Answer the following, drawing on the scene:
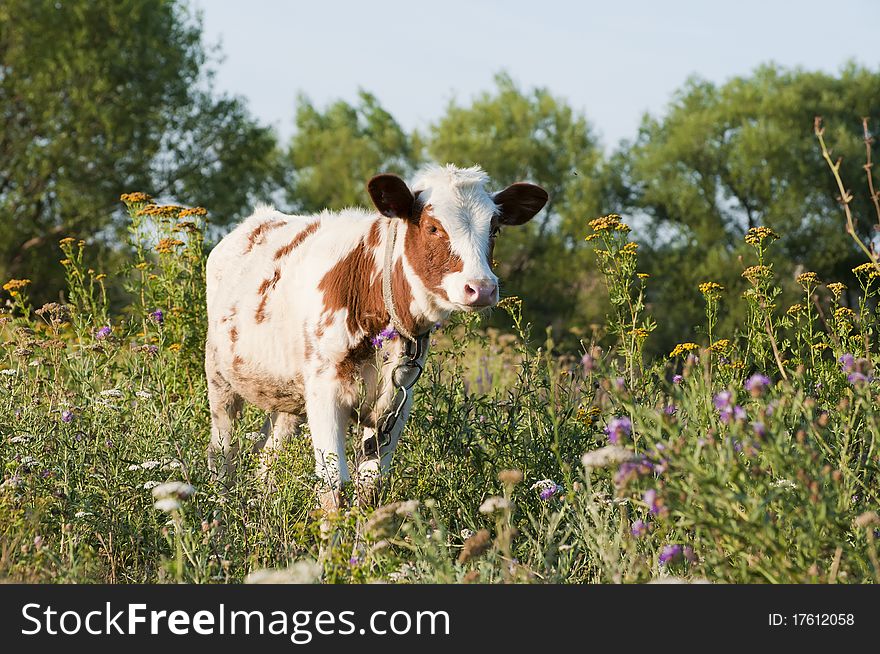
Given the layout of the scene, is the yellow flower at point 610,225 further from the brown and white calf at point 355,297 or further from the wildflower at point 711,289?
the wildflower at point 711,289

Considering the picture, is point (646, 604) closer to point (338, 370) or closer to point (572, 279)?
point (338, 370)

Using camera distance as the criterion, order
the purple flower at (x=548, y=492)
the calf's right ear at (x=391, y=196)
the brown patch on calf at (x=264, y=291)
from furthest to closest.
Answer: the brown patch on calf at (x=264, y=291)
the calf's right ear at (x=391, y=196)
the purple flower at (x=548, y=492)

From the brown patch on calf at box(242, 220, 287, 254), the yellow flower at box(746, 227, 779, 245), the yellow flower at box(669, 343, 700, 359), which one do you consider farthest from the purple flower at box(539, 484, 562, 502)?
the brown patch on calf at box(242, 220, 287, 254)

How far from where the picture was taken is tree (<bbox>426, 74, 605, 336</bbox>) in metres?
33.2

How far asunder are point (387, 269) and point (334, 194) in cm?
3472

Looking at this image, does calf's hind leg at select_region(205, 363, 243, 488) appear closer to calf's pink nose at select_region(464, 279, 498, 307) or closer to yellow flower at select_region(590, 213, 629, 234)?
calf's pink nose at select_region(464, 279, 498, 307)

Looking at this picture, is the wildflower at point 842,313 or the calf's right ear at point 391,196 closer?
the calf's right ear at point 391,196

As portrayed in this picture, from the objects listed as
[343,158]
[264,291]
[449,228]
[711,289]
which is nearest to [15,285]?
[264,291]

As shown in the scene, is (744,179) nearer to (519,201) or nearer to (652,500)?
(519,201)

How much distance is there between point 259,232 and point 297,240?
0.67 m

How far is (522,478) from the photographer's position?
5.13m

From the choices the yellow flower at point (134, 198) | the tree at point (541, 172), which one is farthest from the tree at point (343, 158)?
the yellow flower at point (134, 198)

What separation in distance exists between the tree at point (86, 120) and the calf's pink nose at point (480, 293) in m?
22.3

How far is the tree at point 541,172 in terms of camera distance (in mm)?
33188
